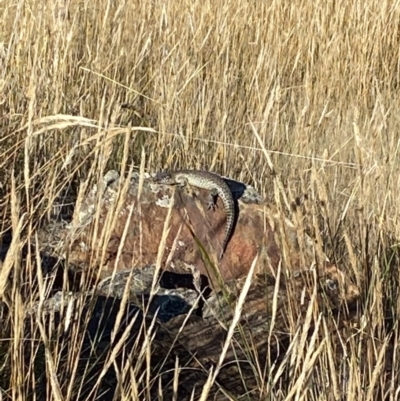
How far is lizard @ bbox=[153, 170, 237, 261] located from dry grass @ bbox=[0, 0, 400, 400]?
11 centimetres

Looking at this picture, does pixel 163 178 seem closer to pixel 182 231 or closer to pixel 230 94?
pixel 182 231

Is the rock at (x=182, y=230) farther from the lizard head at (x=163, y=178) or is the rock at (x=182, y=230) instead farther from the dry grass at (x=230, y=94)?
the dry grass at (x=230, y=94)

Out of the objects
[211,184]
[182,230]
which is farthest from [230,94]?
[182,230]

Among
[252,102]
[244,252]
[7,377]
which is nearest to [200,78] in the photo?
[252,102]

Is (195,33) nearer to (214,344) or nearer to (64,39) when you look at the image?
(64,39)

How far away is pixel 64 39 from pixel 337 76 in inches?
58.1

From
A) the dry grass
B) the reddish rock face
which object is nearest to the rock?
the reddish rock face

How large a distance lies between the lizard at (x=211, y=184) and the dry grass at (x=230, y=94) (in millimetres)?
109

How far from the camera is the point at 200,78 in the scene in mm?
3617

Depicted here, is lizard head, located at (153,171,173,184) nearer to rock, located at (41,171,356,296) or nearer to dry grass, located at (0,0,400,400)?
rock, located at (41,171,356,296)

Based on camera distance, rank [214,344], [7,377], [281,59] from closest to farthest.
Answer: [7,377] → [214,344] → [281,59]

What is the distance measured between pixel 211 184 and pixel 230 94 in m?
1.11

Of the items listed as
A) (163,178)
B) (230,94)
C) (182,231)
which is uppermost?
(230,94)

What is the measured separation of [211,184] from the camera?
2576 millimetres
